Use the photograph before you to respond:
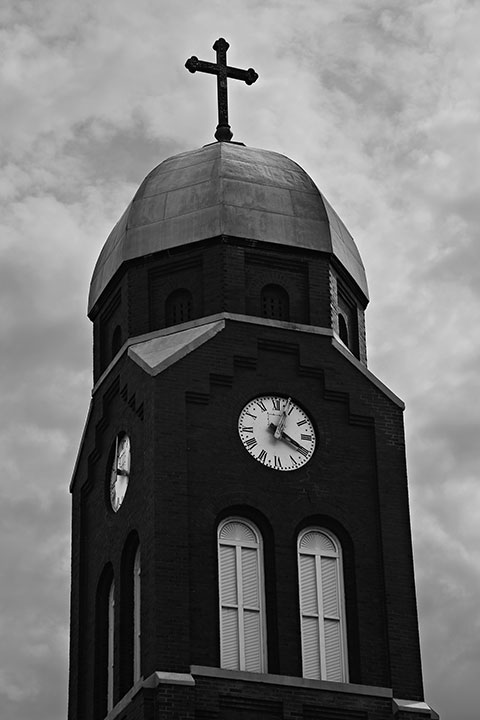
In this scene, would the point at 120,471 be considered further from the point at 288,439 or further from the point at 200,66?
the point at 200,66

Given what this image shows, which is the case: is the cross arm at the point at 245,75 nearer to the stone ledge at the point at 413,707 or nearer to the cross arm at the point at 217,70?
the cross arm at the point at 217,70

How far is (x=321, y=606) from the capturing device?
43500 millimetres

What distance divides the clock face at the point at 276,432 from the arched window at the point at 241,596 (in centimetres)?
173

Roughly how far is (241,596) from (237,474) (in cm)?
275

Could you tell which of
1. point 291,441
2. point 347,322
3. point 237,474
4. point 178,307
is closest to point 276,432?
point 291,441

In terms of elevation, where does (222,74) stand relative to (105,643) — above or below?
above

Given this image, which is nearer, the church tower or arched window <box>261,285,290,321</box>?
the church tower

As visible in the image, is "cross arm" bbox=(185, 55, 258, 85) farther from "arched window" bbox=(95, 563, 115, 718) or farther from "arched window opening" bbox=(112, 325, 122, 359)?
"arched window" bbox=(95, 563, 115, 718)

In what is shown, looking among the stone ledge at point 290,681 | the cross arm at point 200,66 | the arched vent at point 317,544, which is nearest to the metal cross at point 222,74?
the cross arm at point 200,66

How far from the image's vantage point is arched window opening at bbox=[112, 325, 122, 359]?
48.3 meters

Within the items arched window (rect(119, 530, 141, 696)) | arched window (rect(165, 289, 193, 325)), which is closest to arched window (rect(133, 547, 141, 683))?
arched window (rect(119, 530, 141, 696))

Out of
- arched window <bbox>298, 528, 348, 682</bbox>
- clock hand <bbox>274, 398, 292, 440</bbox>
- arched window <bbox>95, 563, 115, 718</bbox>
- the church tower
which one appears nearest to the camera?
the church tower

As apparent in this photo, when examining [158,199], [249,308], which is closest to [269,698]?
[249,308]

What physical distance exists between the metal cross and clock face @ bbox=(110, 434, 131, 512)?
362 inches
